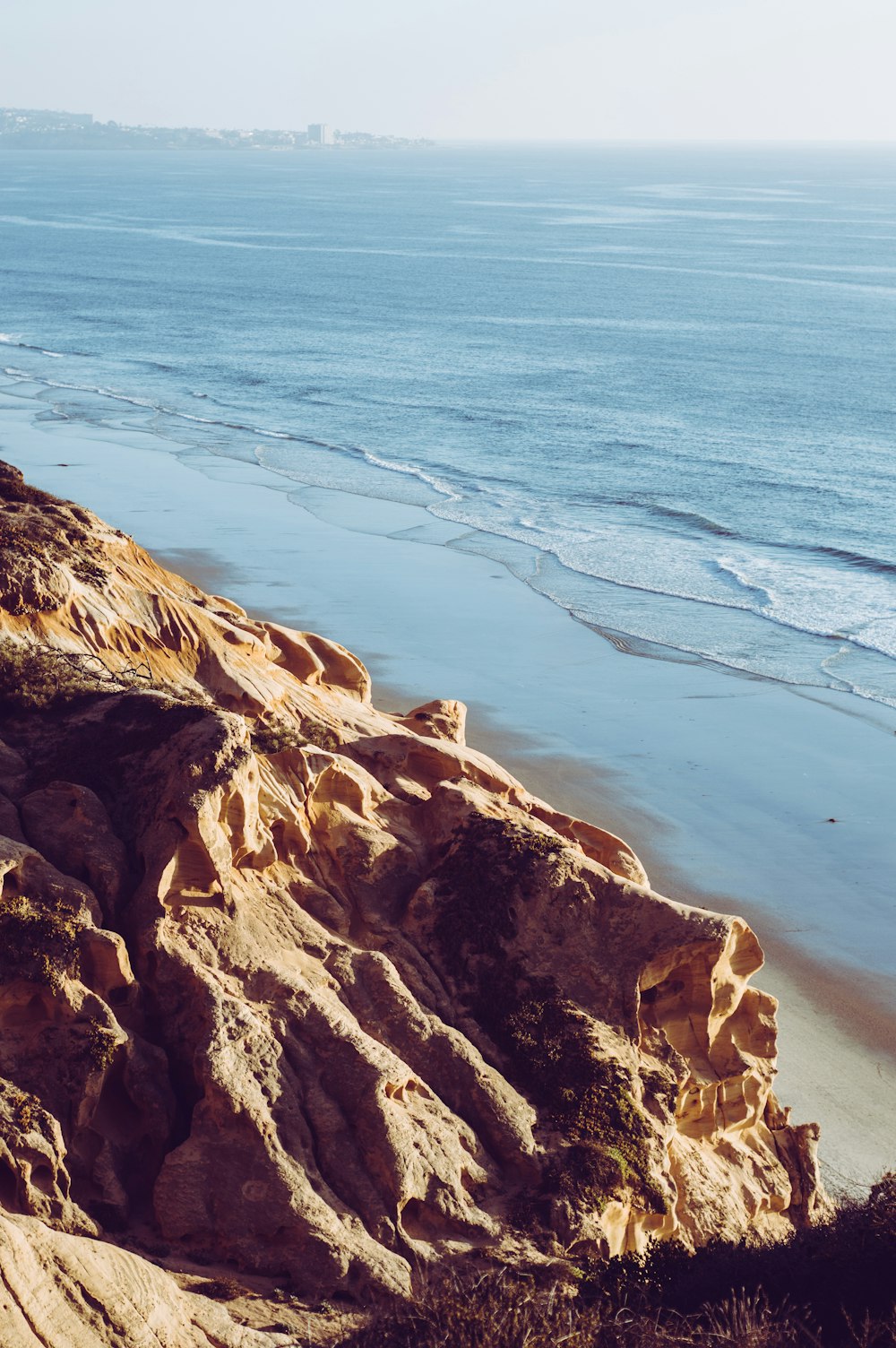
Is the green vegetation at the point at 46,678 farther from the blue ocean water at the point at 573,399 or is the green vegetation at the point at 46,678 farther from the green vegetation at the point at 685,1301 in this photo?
the blue ocean water at the point at 573,399

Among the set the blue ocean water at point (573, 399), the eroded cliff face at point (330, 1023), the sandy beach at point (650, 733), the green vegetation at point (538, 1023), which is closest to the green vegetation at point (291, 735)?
the eroded cliff face at point (330, 1023)

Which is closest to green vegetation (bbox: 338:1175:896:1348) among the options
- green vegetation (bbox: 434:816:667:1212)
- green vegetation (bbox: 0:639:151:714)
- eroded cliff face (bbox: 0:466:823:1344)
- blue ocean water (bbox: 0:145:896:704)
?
eroded cliff face (bbox: 0:466:823:1344)

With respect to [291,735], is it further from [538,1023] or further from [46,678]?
[538,1023]

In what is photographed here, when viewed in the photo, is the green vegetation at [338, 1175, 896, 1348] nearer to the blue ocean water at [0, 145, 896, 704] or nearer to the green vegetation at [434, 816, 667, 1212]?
the green vegetation at [434, 816, 667, 1212]

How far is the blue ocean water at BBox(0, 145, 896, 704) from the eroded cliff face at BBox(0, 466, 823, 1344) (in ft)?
76.3

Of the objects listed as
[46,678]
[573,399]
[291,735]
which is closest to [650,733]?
[291,735]

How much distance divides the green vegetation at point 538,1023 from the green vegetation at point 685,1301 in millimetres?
955

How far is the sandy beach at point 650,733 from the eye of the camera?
23.0 meters

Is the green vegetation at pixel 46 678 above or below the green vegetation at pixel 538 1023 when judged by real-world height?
above

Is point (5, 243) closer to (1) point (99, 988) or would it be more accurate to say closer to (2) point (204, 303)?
(2) point (204, 303)

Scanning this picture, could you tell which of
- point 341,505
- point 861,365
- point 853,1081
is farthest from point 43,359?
point 853,1081

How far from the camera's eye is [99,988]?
46.4 feet

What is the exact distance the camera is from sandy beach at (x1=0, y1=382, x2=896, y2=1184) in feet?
75.5

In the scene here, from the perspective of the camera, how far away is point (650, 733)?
34156 millimetres
